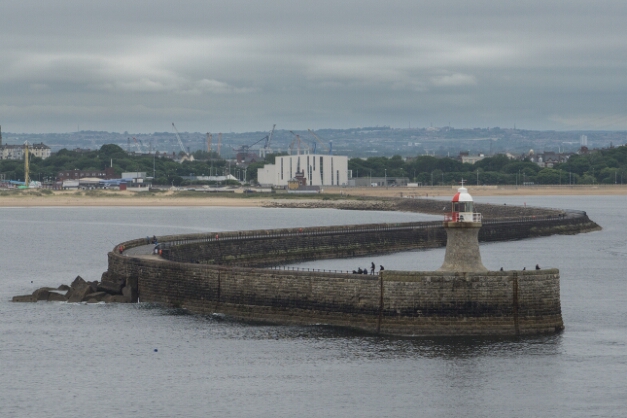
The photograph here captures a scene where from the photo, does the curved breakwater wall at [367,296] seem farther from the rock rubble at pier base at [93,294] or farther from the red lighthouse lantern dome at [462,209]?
the red lighthouse lantern dome at [462,209]

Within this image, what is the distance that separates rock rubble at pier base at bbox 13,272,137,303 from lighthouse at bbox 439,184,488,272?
710 inches

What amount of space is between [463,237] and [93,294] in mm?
20854

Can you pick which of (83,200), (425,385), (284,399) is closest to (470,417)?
(425,385)

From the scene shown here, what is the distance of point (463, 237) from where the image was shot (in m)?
48.8

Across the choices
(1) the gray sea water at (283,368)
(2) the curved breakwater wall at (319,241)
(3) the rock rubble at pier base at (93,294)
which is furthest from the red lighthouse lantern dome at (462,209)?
(2) the curved breakwater wall at (319,241)

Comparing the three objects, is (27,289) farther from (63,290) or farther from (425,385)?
(425,385)

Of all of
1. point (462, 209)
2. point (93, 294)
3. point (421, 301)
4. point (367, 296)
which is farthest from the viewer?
point (93, 294)

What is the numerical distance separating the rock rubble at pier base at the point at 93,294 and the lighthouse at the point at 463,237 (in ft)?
59.2

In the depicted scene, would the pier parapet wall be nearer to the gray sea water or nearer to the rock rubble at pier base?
the gray sea water

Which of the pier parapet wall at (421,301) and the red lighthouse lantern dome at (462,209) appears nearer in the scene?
the pier parapet wall at (421,301)

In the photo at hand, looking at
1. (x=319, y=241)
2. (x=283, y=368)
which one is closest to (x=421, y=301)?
(x=283, y=368)

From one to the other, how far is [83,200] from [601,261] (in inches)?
5189

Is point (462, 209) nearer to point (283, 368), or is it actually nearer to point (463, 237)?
point (463, 237)

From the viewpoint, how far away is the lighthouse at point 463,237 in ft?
159
